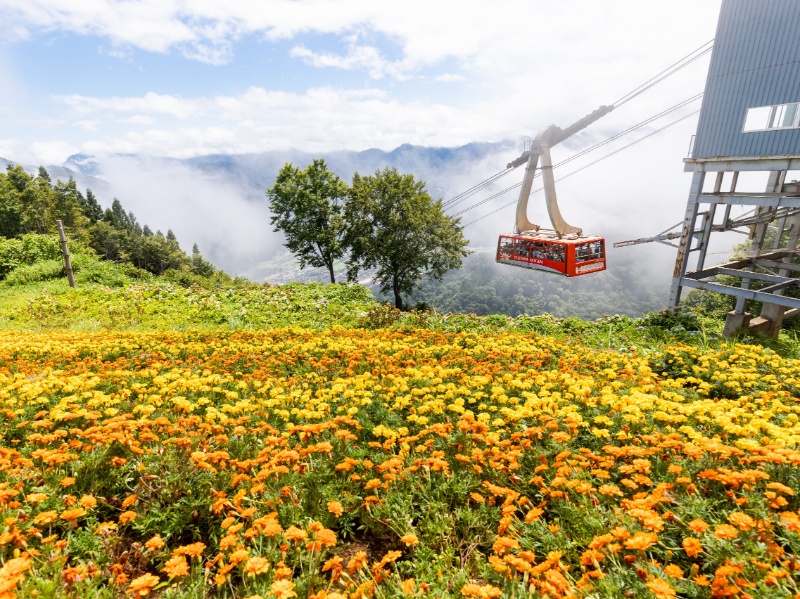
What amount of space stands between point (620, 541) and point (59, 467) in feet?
16.1

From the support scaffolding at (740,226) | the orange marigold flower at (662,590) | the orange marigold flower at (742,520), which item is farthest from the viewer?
the support scaffolding at (740,226)

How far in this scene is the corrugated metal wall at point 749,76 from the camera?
12.4 m

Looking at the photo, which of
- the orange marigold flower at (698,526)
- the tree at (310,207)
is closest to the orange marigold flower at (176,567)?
the orange marigold flower at (698,526)

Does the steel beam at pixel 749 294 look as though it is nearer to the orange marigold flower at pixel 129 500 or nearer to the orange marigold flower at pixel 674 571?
the orange marigold flower at pixel 674 571

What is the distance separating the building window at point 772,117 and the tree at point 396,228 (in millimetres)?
17802

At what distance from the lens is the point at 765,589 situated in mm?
2441

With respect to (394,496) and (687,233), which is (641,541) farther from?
(687,233)

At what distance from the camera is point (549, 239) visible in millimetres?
17922

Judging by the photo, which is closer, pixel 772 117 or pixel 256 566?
pixel 256 566

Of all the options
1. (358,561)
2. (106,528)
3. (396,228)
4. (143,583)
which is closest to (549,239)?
(396,228)

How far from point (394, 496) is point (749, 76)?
17.1 m

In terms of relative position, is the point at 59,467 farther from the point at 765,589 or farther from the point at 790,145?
the point at 790,145

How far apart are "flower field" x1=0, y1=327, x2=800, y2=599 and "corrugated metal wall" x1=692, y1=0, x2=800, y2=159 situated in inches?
453

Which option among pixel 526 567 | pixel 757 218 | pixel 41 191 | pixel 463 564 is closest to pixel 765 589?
pixel 526 567
